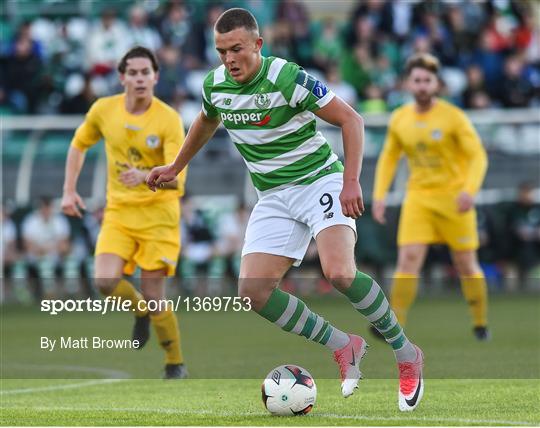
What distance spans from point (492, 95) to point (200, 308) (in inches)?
265

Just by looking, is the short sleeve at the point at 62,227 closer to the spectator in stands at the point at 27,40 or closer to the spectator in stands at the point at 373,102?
the spectator in stands at the point at 27,40

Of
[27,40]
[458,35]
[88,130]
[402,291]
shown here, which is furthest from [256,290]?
[458,35]

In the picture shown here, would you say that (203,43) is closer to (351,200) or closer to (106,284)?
(106,284)

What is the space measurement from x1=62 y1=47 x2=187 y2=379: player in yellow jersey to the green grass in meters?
0.72

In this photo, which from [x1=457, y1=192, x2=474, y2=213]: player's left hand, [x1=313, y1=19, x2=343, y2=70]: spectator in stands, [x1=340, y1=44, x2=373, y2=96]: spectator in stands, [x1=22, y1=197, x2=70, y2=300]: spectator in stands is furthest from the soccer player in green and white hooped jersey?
[x1=340, y1=44, x2=373, y2=96]: spectator in stands

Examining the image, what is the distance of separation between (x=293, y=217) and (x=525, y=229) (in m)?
13.1

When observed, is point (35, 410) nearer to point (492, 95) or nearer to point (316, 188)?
point (316, 188)

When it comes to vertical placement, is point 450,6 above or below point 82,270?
above

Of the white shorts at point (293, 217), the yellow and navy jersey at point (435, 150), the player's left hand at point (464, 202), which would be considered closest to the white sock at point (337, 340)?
the white shorts at point (293, 217)

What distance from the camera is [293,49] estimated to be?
2202 centimetres

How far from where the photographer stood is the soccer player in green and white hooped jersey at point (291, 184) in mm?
7664

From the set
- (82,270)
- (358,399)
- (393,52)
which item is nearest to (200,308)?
(82,270)

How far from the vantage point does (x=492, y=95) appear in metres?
22.2

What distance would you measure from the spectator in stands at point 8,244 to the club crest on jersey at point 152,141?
9.41 meters
